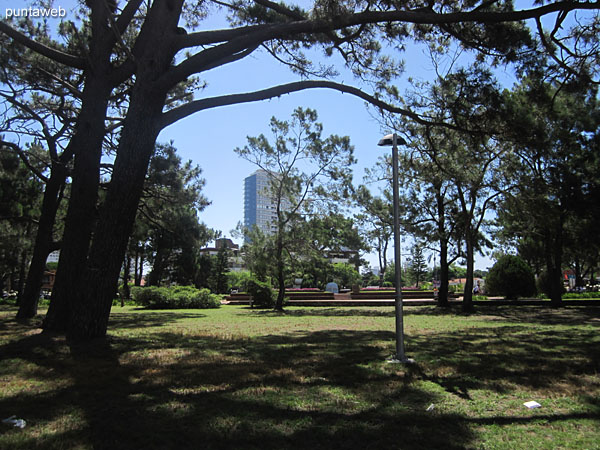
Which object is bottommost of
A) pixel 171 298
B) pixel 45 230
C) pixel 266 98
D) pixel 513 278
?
pixel 171 298

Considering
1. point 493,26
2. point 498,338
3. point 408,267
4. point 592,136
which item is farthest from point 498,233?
point 408,267

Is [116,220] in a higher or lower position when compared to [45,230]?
lower

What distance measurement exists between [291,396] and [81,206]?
5.97 meters

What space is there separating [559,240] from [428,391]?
1749 centimetres

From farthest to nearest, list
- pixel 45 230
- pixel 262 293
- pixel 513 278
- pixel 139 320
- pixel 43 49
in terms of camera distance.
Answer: pixel 262 293, pixel 513 278, pixel 139 320, pixel 45 230, pixel 43 49

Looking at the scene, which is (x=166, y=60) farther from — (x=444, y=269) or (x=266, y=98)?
(x=444, y=269)

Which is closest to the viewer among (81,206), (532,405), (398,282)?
(532,405)

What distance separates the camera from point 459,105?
314 inches

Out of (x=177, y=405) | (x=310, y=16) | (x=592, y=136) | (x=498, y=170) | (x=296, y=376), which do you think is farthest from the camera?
(x=592, y=136)

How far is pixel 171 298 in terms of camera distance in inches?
901

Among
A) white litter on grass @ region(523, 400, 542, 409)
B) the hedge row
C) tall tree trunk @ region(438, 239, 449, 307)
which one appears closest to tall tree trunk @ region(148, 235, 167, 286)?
the hedge row

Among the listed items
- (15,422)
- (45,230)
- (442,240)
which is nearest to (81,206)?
(45,230)

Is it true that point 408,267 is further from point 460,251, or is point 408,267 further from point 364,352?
point 364,352

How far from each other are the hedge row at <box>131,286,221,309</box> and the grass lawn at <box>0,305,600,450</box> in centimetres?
1636
